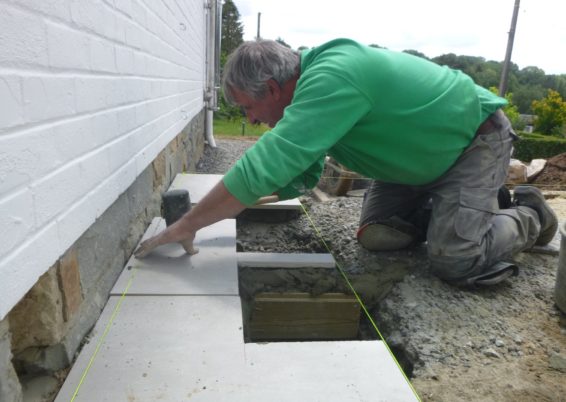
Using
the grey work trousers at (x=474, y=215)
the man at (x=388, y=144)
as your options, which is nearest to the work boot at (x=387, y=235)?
the man at (x=388, y=144)

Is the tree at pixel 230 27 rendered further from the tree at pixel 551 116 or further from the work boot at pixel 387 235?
the work boot at pixel 387 235

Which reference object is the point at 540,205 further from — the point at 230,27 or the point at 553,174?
the point at 230,27

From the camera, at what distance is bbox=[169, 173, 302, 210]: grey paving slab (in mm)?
3201

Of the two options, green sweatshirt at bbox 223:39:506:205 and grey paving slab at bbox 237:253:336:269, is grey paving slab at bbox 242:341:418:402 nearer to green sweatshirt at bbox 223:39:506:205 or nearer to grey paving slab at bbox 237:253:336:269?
green sweatshirt at bbox 223:39:506:205

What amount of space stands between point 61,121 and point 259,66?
99 cm

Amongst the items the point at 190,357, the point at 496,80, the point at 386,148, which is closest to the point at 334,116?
the point at 386,148

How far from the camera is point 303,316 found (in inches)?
96.5

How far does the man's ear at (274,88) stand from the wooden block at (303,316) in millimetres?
1079

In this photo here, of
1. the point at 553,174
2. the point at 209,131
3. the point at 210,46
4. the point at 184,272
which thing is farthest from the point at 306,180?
the point at 553,174

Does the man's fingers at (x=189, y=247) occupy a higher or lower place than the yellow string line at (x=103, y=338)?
higher

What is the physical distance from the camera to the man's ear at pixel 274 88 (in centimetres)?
201

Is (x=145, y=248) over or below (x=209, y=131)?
over

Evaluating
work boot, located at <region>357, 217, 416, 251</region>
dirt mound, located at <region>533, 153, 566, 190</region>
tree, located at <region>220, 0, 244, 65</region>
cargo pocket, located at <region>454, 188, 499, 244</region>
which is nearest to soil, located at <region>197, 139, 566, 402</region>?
work boot, located at <region>357, 217, 416, 251</region>

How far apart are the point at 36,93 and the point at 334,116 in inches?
43.0
